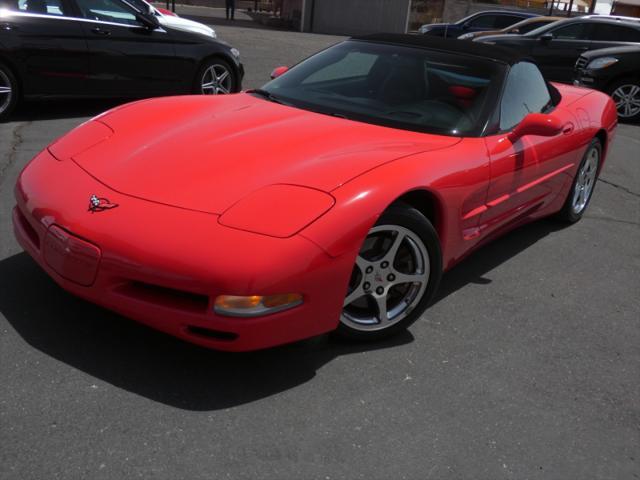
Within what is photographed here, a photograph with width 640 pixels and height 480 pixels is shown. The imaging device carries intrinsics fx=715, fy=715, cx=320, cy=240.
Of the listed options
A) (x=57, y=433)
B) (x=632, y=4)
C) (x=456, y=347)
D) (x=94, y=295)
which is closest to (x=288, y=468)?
(x=57, y=433)

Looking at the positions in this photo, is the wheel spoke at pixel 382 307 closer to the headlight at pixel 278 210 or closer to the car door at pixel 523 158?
the headlight at pixel 278 210

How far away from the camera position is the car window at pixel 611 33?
11883 millimetres

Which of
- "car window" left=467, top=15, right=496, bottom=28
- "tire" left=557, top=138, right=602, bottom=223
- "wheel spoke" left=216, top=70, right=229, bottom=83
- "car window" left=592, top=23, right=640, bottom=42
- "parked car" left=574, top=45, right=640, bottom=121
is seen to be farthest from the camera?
"car window" left=467, top=15, right=496, bottom=28

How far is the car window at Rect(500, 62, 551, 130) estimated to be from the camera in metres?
4.06

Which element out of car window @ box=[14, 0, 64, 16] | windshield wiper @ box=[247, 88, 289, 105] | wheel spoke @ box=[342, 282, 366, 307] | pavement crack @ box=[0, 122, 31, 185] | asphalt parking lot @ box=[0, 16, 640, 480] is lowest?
pavement crack @ box=[0, 122, 31, 185]

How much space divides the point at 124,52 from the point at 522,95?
468 cm

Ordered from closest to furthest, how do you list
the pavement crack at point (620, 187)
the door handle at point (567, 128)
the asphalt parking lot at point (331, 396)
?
the asphalt parking lot at point (331, 396)
the door handle at point (567, 128)
the pavement crack at point (620, 187)

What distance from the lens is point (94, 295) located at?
2736 millimetres

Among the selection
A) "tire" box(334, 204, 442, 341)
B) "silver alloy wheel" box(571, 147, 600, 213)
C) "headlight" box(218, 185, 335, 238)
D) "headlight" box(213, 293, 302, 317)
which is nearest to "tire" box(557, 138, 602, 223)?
"silver alloy wheel" box(571, 147, 600, 213)

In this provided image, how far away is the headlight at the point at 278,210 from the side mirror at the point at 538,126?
59.6 inches

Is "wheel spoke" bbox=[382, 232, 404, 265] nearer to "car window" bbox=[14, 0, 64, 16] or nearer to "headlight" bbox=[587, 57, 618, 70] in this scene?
"car window" bbox=[14, 0, 64, 16]

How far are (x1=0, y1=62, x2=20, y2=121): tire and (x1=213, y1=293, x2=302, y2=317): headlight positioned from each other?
204 inches

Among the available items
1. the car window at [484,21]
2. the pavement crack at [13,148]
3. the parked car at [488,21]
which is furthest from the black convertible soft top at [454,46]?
the car window at [484,21]

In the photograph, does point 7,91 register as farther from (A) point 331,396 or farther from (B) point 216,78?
(A) point 331,396
